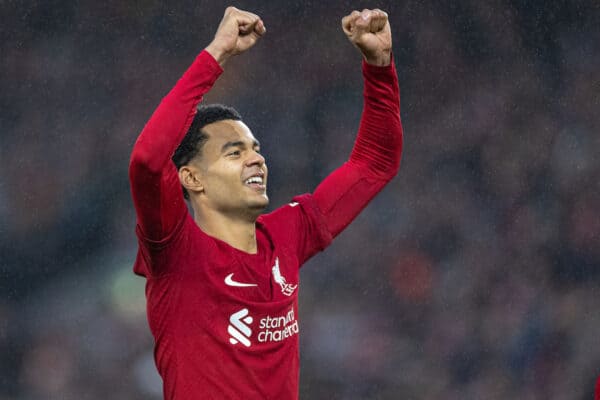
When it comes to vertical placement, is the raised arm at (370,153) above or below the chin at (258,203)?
above

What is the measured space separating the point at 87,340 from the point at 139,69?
1.80 m

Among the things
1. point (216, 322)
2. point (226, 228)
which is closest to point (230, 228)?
point (226, 228)

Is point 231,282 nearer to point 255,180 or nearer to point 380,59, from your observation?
point 255,180

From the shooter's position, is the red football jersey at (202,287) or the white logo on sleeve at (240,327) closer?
the red football jersey at (202,287)

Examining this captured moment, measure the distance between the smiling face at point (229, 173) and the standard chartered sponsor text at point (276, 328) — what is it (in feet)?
1.11

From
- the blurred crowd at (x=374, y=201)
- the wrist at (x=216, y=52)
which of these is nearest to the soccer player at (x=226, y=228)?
the wrist at (x=216, y=52)

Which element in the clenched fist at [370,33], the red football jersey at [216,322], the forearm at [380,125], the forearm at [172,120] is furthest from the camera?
the forearm at [380,125]

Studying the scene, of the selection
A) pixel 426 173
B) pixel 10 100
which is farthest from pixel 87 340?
pixel 426 173

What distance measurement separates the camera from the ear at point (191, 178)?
274 cm

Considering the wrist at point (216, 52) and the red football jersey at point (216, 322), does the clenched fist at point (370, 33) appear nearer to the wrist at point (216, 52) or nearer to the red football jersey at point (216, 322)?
the wrist at point (216, 52)

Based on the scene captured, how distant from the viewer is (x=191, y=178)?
108 inches

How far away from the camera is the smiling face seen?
8.76 feet

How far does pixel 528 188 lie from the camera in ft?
20.8

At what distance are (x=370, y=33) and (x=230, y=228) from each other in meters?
0.76
